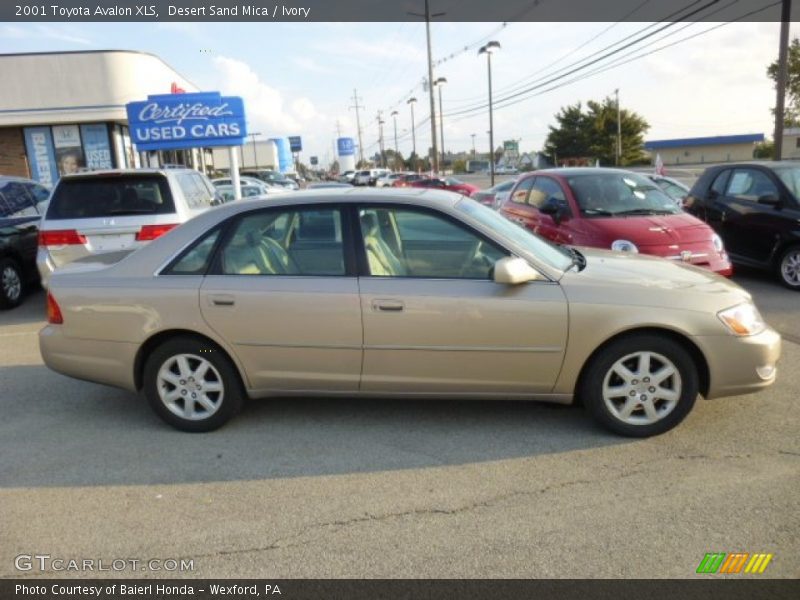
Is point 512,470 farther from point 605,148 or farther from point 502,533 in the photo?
point 605,148

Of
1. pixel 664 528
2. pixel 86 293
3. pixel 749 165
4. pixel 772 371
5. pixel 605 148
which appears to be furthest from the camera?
pixel 605 148

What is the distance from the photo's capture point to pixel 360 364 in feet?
12.6

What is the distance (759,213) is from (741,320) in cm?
544

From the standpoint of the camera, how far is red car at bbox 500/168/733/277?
6.69 metres

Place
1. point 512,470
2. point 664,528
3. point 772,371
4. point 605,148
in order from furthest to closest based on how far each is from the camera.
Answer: point 605,148
point 772,371
point 512,470
point 664,528

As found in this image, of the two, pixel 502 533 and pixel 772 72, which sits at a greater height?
pixel 772 72

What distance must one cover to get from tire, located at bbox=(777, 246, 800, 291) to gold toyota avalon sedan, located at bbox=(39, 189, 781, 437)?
15.3ft

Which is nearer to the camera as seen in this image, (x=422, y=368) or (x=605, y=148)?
(x=422, y=368)

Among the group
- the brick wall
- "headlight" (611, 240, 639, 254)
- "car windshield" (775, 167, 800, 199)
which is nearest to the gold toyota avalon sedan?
"headlight" (611, 240, 639, 254)

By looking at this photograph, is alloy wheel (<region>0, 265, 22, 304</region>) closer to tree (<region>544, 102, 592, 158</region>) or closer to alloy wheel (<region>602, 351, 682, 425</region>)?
alloy wheel (<region>602, 351, 682, 425</region>)

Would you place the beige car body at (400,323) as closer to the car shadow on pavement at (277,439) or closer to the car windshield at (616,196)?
the car shadow on pavement at (277,439)

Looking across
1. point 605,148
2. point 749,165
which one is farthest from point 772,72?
point 605,148
